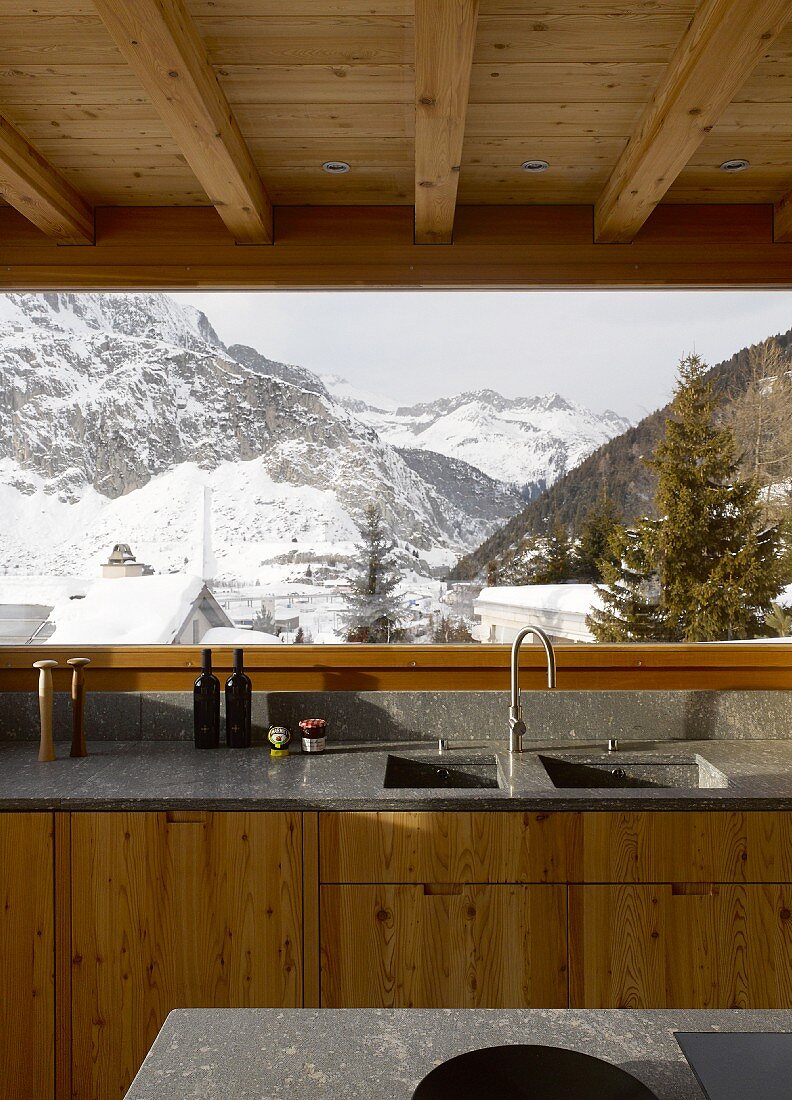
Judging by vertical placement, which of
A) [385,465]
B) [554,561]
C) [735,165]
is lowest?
[554,561]

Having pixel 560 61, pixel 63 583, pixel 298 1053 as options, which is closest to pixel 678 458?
pixel 560 61

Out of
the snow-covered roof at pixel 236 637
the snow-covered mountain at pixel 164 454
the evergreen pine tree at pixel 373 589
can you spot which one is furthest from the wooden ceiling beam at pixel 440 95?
the snow-covered roof at pixel 236 637

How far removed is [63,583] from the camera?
9.28 ft

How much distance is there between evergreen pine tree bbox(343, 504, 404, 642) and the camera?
280cm

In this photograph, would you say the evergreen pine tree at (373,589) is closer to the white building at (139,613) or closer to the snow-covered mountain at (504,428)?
the snow-covered mountain at (504,428)

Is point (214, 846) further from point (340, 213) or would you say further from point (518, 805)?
point (340, 213)

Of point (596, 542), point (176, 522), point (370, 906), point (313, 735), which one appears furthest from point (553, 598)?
point (176, 522)

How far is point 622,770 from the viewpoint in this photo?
8.30 ft

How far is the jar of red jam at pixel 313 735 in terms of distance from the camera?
2.52 metres

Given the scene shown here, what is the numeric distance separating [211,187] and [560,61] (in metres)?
0.97

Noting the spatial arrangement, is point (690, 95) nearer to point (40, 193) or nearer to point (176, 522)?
point (40, 193)

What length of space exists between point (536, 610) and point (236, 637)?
101 centimetres

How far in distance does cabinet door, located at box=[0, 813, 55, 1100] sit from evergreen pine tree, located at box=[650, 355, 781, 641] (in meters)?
2.01

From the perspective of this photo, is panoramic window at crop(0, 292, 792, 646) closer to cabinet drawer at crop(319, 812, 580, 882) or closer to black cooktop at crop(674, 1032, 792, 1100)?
cabinet drawer at crop(319, 812, 580, 882)
